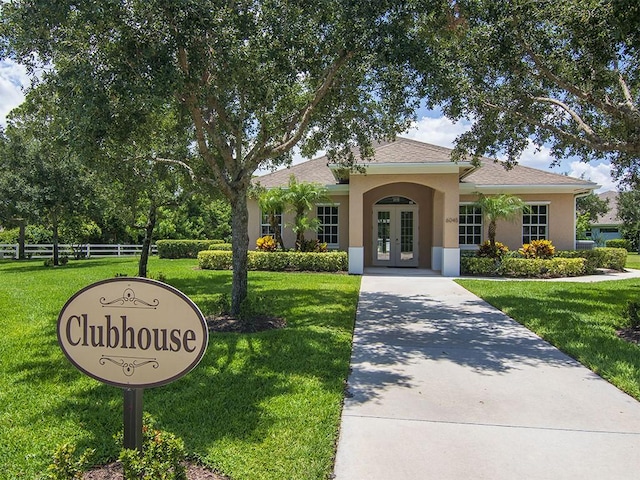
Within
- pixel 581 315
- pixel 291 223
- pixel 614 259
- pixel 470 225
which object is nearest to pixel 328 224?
pixel 291 223

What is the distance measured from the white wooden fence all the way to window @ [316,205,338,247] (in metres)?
14.7

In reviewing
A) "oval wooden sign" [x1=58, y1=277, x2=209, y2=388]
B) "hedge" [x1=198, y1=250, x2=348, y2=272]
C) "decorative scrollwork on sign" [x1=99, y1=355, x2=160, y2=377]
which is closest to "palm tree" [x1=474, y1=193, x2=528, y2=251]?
"hedge" [x1=198, y1=250, x2=348, y2=272]

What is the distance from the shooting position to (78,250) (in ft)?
85.5

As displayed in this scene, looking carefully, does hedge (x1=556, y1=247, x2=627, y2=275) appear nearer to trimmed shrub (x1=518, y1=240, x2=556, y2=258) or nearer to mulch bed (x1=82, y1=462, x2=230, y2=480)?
trimmed shrub (x1=518, y1=240, x2=556, y2=258)

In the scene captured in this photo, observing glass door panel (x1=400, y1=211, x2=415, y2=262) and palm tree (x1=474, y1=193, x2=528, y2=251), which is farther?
glass door panel (x1=400, y1=211, x2=415, y2=262)

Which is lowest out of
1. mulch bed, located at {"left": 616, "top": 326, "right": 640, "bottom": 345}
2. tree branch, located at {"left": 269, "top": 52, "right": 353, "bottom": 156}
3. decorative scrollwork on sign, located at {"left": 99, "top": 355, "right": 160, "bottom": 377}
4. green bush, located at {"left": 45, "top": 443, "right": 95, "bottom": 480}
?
mulch bed, located at {"left": 616, "top": 326, "right": 640, "bottom": 345}

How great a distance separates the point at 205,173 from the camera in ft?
35.3

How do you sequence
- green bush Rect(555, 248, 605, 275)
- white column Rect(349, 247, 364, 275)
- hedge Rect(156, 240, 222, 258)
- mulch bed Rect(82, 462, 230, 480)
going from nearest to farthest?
mulch bed Rect(82, 462, 230, 480) → white column Rect(349, 247, 364, 275) → green bush Rect(555, 248, 605, 275) → hedge Rect(156, 240, 222, 258)

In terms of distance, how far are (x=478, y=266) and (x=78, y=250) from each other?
22296mm

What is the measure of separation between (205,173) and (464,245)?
454 inches

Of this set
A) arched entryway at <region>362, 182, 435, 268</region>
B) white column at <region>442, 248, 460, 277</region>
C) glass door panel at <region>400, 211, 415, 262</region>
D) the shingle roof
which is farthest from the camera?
glass door panel at <region>400, 211, 415, 262</region>

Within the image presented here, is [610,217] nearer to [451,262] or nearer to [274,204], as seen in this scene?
[451,262]

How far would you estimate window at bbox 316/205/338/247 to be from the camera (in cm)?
1858

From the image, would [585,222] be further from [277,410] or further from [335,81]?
[277,410]
